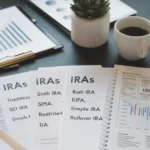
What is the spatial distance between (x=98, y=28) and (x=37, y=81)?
19 centimetres

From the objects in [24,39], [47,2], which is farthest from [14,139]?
[47,2]

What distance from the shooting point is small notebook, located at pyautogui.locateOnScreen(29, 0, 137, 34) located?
929mm

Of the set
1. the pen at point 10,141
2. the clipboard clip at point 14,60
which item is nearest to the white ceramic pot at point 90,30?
the clipboard clip at point 14,60

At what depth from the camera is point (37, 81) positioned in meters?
0.79

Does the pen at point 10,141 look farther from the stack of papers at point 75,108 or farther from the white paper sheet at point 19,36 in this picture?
the white paper sheet at point 19,36

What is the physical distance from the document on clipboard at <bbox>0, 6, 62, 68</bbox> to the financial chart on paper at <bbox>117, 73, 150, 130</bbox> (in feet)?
0.66

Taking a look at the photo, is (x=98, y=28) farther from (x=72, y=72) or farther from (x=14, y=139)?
(x=14, y=139)

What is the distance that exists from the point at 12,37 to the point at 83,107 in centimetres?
28

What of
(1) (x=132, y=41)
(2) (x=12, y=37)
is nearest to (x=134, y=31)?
(1) (x=132, y=41)

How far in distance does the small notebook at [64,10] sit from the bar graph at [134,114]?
0.88 feet

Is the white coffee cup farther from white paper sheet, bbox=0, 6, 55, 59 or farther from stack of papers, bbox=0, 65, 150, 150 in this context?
white paper sheet, bbox=0, 6, 55, 59

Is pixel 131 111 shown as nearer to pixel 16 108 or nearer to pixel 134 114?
pixel 134 114

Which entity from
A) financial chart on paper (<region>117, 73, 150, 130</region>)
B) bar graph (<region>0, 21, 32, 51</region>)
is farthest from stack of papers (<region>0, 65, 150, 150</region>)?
bar graph (<region>0, 21, 32, 51</region>)

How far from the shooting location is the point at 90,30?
824mm
